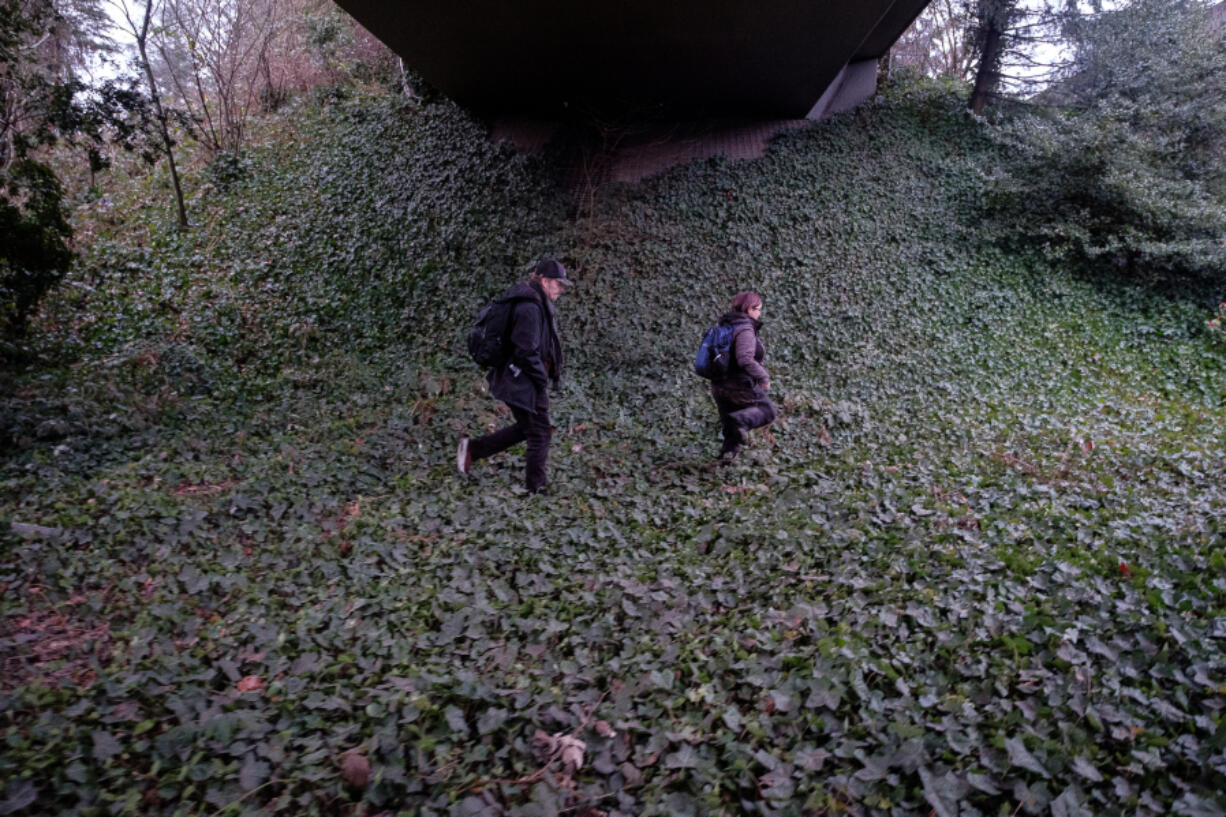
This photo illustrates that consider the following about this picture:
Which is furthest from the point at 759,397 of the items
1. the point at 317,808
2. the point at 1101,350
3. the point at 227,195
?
the point at 227,195

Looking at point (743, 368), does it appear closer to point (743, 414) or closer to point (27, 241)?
point (743, 414)

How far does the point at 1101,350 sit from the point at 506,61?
10434 mm

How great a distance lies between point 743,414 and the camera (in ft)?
20.9

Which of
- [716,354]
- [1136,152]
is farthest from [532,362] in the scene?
[1136,152]

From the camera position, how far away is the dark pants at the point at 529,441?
5.78 meters

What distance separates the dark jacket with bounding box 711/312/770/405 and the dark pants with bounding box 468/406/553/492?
1770mm

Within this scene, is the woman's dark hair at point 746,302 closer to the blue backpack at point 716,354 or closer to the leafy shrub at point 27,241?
the blue backpack at point 716,354

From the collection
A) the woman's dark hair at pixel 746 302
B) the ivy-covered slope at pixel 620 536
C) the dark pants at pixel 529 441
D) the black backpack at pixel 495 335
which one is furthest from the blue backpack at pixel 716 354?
the black backpack at pixel 495 335

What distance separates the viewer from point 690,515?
5.61 meters

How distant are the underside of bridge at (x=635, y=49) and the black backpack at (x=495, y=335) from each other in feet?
16.3

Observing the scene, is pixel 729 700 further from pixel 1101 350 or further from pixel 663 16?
pixel 1101 350

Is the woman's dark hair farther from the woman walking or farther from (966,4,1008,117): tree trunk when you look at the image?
(966,4,1008,117): tree trunk

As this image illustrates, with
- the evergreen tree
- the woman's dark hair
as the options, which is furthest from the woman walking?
the evergreen tree

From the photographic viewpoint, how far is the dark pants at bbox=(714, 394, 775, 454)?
6383 millimetres
